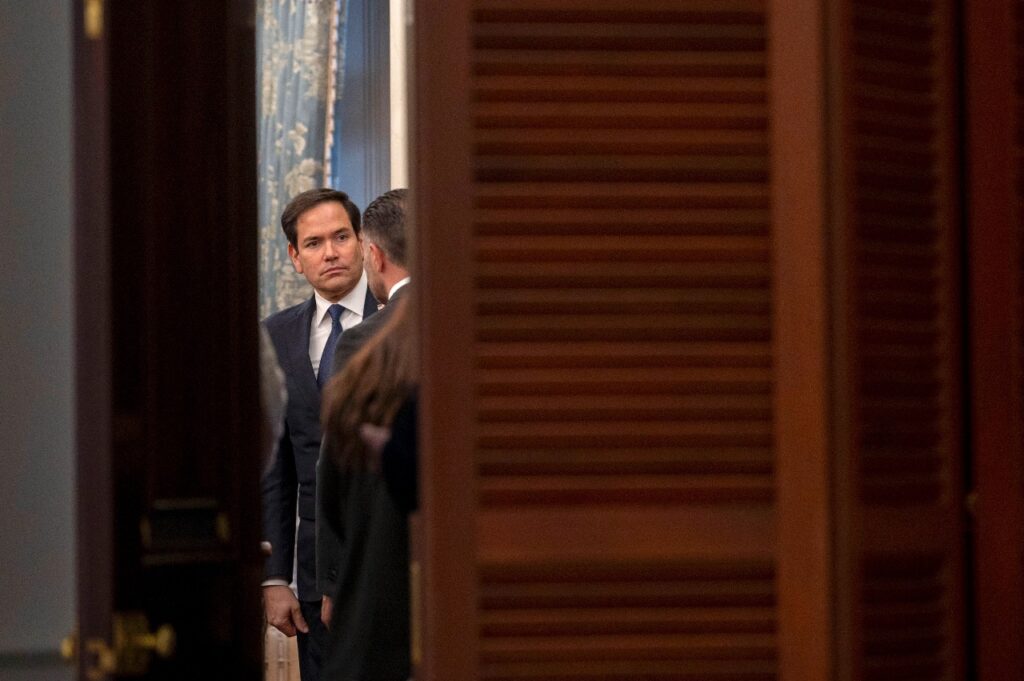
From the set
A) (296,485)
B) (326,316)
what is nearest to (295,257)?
(326,316)

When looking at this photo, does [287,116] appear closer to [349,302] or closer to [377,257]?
[349,302]

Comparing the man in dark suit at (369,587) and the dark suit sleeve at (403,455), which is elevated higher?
the dark suit sleeve at (403,455)

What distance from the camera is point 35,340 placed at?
232 cm

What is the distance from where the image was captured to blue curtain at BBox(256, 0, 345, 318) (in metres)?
4.50

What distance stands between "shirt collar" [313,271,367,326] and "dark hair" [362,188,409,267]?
0.53 m

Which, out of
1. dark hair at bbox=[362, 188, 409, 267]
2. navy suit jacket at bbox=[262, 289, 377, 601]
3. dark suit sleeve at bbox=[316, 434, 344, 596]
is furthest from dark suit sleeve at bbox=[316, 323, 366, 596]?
navy suit jacket at bbox=[262, 289, 377, 601]

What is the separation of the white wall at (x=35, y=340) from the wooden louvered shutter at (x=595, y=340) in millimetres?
763

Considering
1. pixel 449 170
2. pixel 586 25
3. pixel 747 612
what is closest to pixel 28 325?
pixel 449 170

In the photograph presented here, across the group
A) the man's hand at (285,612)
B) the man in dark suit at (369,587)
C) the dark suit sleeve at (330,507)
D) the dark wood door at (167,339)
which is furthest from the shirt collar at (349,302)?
the dark wood door at (167,339)

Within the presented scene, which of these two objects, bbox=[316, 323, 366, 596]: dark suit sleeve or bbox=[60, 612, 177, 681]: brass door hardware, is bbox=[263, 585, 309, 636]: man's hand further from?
bbox=[60, 612, 177, 681]: brass door hardware

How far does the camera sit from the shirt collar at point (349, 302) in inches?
151

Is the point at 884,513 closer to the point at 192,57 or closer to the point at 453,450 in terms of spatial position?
the point at 453,450

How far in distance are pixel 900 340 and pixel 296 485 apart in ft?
6.77

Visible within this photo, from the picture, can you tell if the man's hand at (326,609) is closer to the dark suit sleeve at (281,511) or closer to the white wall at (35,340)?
the dark suit sleeve at (281,511)
